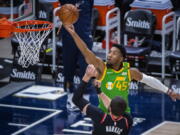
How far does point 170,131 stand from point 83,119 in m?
1.55

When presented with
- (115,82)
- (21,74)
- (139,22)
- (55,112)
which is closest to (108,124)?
(115,82)

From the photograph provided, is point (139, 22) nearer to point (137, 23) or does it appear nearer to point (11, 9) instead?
point (137, 23)

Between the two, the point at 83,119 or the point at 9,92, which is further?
the point at 9,92

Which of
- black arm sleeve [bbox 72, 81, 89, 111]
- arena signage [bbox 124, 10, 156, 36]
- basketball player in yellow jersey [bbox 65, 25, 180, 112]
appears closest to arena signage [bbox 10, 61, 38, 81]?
arena signage [bbox 124, 10, 156, 36]

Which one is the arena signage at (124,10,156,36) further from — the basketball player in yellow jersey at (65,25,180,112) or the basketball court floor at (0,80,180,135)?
the basketball player in yellow jersey at (65,25,180,112)

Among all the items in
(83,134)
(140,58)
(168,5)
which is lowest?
(83,134)

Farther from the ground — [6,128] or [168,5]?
[168,5]

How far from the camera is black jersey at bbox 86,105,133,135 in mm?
8188

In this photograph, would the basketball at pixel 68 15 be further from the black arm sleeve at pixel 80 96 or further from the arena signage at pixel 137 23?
the arena signage at pixel 137 23

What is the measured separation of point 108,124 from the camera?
26.9ft

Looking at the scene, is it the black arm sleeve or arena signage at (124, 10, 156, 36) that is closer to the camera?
the black arm sleeve

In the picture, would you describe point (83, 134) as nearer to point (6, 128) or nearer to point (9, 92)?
point (6, 128)

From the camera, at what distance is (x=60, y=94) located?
13.2 m

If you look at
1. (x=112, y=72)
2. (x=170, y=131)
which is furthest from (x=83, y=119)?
(x=112, y=72)
